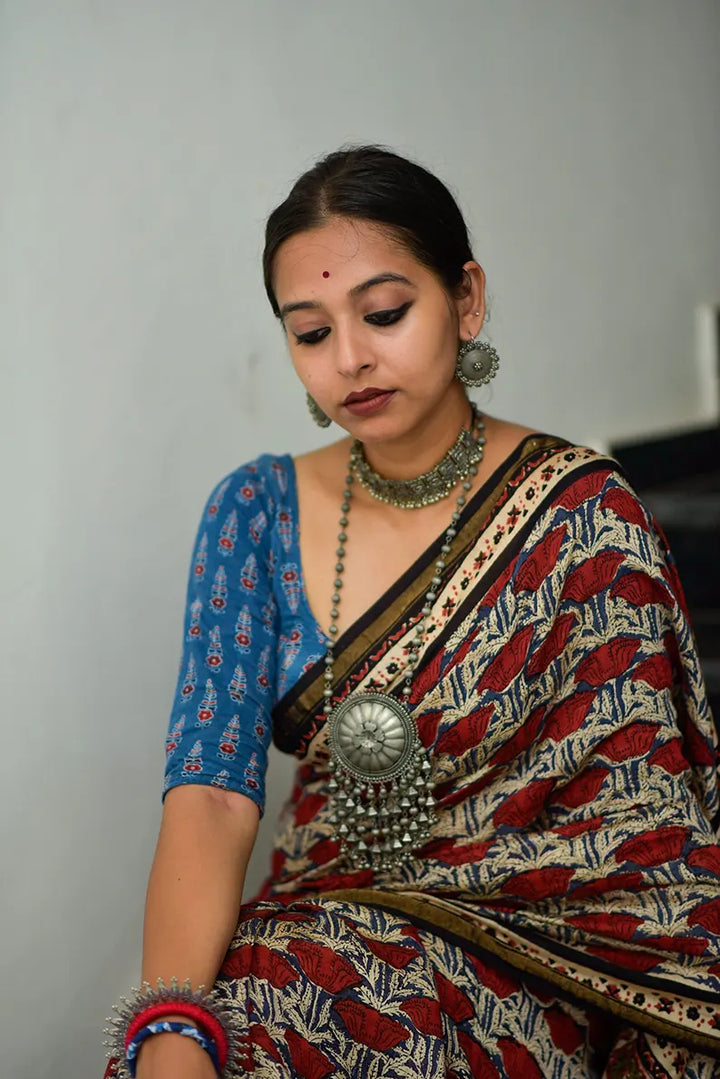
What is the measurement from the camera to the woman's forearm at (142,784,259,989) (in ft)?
4.34

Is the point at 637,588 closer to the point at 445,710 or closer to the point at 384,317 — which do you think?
the point at 445,710

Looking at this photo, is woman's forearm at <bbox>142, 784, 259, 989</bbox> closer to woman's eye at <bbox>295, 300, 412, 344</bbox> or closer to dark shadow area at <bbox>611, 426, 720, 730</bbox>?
woman's eye at <bbox>295, 300, 412, 344</bbox>

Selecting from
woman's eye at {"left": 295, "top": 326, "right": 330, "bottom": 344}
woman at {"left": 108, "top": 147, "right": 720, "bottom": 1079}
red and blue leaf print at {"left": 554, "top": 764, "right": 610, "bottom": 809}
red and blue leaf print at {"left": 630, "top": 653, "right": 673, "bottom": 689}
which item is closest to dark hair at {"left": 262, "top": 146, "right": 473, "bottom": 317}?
woman at {"left": 108, "top": 147, "right": 720, "bottom": 1079}

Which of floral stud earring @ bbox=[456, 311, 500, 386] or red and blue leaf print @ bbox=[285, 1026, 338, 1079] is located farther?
floral stud earring @ bbox=[456, 311, 500, 386]

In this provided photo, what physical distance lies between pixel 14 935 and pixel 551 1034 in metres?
0.78

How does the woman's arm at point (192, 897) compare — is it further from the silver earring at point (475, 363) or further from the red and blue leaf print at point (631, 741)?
the silver earring at point (475, 363)

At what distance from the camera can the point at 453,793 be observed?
1.57 metres

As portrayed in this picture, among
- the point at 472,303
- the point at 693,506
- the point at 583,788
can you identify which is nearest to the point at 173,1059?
the point at 583,788

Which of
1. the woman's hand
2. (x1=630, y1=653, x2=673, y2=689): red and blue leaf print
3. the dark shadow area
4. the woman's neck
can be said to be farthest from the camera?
the dark shadow area

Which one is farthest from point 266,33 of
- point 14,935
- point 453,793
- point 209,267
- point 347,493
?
point 14,935

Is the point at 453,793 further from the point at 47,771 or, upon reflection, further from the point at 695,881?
the point at 47,771

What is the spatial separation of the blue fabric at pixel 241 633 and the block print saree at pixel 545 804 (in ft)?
0.22

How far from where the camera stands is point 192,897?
1373 millimetres

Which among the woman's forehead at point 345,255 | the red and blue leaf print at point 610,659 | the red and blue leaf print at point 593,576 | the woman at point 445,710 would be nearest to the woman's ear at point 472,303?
the woman at point 445,710
